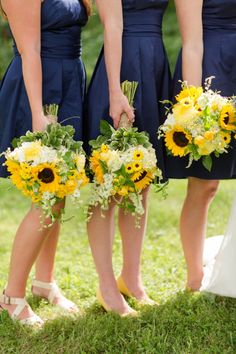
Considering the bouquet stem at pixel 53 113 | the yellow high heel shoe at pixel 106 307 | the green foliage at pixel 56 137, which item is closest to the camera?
the green foliage at pixel 56 137

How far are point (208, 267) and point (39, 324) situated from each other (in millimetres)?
1297

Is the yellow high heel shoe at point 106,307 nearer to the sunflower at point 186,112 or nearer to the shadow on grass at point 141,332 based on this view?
the shadow on grass at point 141,332

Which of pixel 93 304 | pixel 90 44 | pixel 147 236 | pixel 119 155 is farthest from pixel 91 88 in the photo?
pixel 90 44

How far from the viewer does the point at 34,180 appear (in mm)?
3975

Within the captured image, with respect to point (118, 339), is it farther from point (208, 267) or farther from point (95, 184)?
point (208, 267)

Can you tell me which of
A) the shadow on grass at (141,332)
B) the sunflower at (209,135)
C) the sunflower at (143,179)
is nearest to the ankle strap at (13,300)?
the shadow on grass at (141,332)

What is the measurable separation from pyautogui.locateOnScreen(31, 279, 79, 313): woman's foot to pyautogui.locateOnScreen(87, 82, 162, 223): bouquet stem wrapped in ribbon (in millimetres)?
928

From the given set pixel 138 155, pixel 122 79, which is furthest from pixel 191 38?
pixel 138 155

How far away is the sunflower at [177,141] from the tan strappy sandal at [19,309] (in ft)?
4.19

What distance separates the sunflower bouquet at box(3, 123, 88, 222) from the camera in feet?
13.0

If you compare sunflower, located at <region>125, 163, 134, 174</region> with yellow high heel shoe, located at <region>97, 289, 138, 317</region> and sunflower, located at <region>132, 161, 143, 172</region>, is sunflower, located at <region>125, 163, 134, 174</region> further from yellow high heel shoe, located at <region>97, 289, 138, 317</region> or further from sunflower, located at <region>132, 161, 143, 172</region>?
yellow high heel shoe, located at <region>97, 289, 138, 317</region>

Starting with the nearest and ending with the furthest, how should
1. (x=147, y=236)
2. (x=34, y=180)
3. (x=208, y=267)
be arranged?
(x=34, y=180) < (x=208, y=267) < (x=147, y=236)

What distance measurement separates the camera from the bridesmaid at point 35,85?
4.21 meters

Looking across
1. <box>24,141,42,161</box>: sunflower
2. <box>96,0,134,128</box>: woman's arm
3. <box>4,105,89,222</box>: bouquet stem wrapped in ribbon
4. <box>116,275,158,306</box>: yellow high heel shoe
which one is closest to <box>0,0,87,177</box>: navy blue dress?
<box>96,0,134,128</box>: woman's arm
